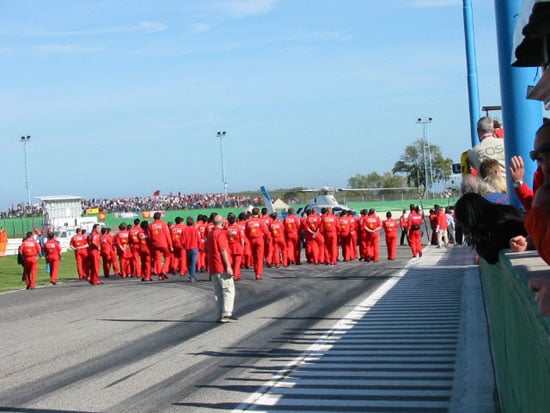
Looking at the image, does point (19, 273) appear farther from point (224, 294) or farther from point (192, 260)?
point (224, 294)

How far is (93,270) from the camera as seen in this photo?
26.4m

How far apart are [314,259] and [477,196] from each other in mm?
23439

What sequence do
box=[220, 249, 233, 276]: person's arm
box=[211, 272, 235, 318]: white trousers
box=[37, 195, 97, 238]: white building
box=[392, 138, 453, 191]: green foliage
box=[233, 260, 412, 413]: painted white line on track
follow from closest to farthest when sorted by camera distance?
box=[233, 260, 412, 413]: painted white line on track → box=[211, 272, 235, 318]: white trousers → box=[220, 249, 233, 276]: person's arm → box=[37, 195, 97, 238]: white building → box=[392, 138, 453, 191]: green foliage

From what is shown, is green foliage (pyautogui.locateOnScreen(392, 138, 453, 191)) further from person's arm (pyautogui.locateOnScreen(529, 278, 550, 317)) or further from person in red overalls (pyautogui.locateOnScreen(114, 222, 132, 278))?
person's arm (pyautogui.locateOnScreen(529, 278, 550, 317))

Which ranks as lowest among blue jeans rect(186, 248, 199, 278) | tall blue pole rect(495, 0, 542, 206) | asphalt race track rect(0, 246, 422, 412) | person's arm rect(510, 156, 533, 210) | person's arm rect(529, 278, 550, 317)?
asphalt race track rect(0, 246, 422, 412)

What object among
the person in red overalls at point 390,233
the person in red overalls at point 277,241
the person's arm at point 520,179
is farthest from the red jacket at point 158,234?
the person's arm at point 520,179

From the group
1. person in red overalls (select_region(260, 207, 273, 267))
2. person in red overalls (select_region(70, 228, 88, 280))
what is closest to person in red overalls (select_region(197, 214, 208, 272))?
person in red overalls (select_region(260, 207, 273, 267))

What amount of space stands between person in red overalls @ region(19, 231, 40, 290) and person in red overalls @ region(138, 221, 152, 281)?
10.6 ft

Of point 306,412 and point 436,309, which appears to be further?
point 436,309

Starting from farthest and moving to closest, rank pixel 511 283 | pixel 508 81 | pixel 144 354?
pixel 144 354 → pixel 508 81 → pixel 511 283

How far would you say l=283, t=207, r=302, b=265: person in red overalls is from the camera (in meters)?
29.4

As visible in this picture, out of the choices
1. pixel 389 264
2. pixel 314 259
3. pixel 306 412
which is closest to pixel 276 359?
pixel 306 412

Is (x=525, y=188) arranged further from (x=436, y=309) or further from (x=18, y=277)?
(x=18, y=277)

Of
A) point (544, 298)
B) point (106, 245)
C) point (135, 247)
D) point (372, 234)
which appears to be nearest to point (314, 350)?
point (544, 298)
